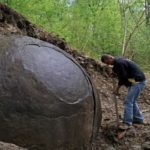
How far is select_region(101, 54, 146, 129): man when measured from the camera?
7.51 metres

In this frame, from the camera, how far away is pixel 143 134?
809 cm

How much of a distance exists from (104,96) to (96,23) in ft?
33.6

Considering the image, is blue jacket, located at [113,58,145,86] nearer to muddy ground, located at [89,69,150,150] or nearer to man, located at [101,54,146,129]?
man, located at [101,54,146,129]

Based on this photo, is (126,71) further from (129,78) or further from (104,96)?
(104,96)

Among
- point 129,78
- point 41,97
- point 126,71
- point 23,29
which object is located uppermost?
point 23,29

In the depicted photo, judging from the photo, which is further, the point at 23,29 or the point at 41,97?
the point at 23,29

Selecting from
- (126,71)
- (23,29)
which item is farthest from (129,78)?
(23,29)

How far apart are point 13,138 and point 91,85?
1.11m

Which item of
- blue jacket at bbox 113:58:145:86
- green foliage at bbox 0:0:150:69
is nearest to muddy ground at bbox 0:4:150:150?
blue jacket at bbox 113:58:145:86

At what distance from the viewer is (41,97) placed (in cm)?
458

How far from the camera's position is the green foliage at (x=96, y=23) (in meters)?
19.4

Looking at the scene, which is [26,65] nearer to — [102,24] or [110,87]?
[110,87]

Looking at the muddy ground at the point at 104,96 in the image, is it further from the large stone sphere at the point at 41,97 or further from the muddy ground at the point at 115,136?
the large stone sphere at the point at 41,97

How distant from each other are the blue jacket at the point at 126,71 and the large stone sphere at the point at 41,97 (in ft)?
8.23
